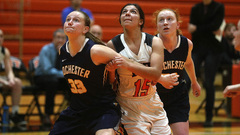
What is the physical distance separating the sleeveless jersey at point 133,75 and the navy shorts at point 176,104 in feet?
1.61

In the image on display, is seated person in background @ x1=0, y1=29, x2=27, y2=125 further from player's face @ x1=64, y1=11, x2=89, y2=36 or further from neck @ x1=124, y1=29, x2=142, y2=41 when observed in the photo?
neck @ x1=124, y1=29, x2=142, y2=41

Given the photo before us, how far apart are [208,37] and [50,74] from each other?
273cm

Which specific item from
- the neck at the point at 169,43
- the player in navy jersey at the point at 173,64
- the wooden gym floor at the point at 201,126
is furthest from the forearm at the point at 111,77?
the wooden gym floor at the point at 201,126

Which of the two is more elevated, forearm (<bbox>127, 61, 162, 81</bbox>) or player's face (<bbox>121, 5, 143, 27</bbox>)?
player's face (<bbox>121, 5, 143, 27</bbox>)

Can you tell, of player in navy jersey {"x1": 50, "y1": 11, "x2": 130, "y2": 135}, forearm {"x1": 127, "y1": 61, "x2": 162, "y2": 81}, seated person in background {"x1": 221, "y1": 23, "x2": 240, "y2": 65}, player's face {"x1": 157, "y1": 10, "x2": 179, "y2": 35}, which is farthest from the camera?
seated person in background {"x1": 221, "y1": 23, "x2": 240, "y2": 65}

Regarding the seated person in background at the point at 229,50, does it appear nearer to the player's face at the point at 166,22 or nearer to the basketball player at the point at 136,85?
the player's face at the point at 166,22

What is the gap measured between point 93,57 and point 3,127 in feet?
10.8

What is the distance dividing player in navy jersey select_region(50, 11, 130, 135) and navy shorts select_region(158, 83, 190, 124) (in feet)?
2.30

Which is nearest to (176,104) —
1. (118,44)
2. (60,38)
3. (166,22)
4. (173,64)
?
(173,64)

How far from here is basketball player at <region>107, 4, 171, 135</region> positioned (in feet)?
11.4

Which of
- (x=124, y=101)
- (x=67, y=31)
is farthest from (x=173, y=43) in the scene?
(x=67, y=31)

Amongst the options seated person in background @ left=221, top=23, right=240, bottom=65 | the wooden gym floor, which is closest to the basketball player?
the wooden gym floor

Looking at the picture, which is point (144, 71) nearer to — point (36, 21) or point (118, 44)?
point (118, 44)

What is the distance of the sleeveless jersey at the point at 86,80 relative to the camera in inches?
134
